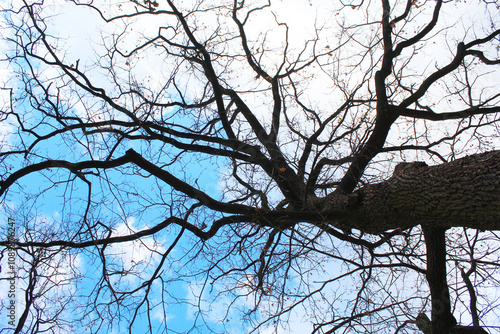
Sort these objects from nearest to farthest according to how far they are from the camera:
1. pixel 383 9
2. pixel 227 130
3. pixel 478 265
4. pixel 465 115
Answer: pixel 478 265, pixel 465 115, pixel 383 9, pixel 227 130

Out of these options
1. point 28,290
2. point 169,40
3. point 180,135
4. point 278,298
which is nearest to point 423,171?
point 278,298

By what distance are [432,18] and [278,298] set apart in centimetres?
473

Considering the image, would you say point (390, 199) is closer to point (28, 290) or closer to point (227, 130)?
point (227, 130)

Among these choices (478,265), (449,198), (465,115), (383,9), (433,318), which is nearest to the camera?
(449,198)

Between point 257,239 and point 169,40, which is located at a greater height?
point 169,40

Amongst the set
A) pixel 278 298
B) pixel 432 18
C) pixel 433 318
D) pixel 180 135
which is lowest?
pixel 433 318

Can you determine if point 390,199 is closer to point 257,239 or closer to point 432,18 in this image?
point 257,239

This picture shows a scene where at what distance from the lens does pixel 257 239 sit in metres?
4.30

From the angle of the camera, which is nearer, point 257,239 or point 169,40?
point 257,239

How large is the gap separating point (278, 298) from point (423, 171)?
2611mm

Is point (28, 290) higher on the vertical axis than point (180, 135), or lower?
lower

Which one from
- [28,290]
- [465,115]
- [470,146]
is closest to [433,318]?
[465,115]

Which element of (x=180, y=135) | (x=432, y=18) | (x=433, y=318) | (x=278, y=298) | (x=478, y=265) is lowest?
(x=433, y=318)

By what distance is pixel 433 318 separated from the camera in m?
3.08
